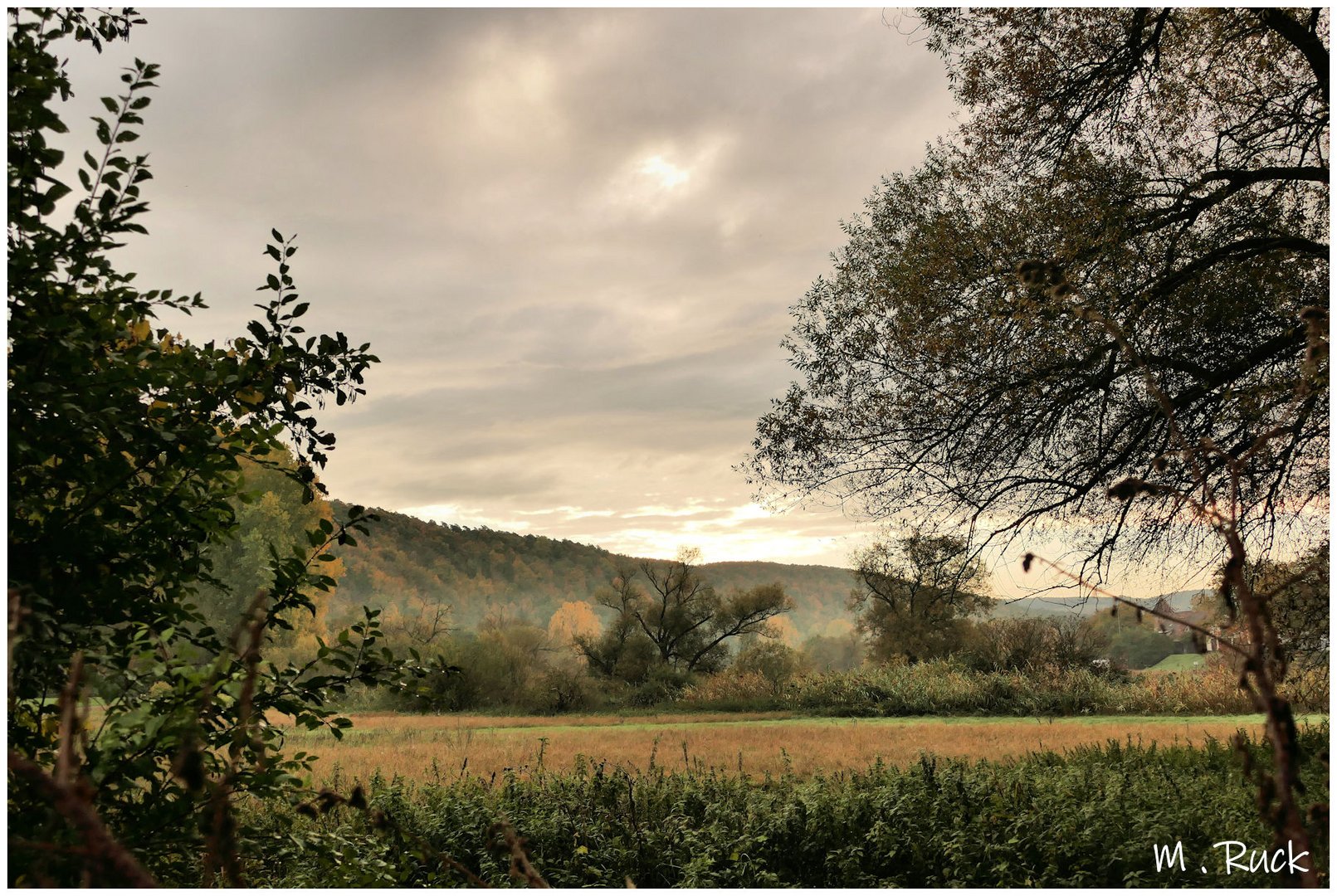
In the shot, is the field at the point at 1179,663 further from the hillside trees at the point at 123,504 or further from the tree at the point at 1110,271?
the hillside trees at the point at 123,504

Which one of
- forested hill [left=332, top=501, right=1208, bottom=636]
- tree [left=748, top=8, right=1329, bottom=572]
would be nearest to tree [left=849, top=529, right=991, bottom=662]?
tree [left=748, top=8, right=1329, bottom=572]

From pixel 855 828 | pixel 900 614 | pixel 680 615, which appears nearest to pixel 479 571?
pixel 680 615

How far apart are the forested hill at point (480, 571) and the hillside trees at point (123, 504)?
2441 inches

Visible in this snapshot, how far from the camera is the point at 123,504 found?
149 inches

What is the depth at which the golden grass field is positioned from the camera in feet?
45.5

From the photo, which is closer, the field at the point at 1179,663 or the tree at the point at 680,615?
the field at the point at 1179,663

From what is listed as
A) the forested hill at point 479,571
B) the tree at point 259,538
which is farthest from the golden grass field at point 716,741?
the forested hill at point 479,571

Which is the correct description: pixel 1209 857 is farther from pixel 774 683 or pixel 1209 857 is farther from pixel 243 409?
pixel 774 683

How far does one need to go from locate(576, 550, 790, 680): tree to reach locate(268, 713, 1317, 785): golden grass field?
10.5 meters

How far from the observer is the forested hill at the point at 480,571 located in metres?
64.8

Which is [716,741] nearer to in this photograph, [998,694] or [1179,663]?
[998,694]

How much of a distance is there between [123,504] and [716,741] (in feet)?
53.2

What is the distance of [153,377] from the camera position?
3.48 m

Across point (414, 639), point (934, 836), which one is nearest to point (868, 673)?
point (414, 639)
